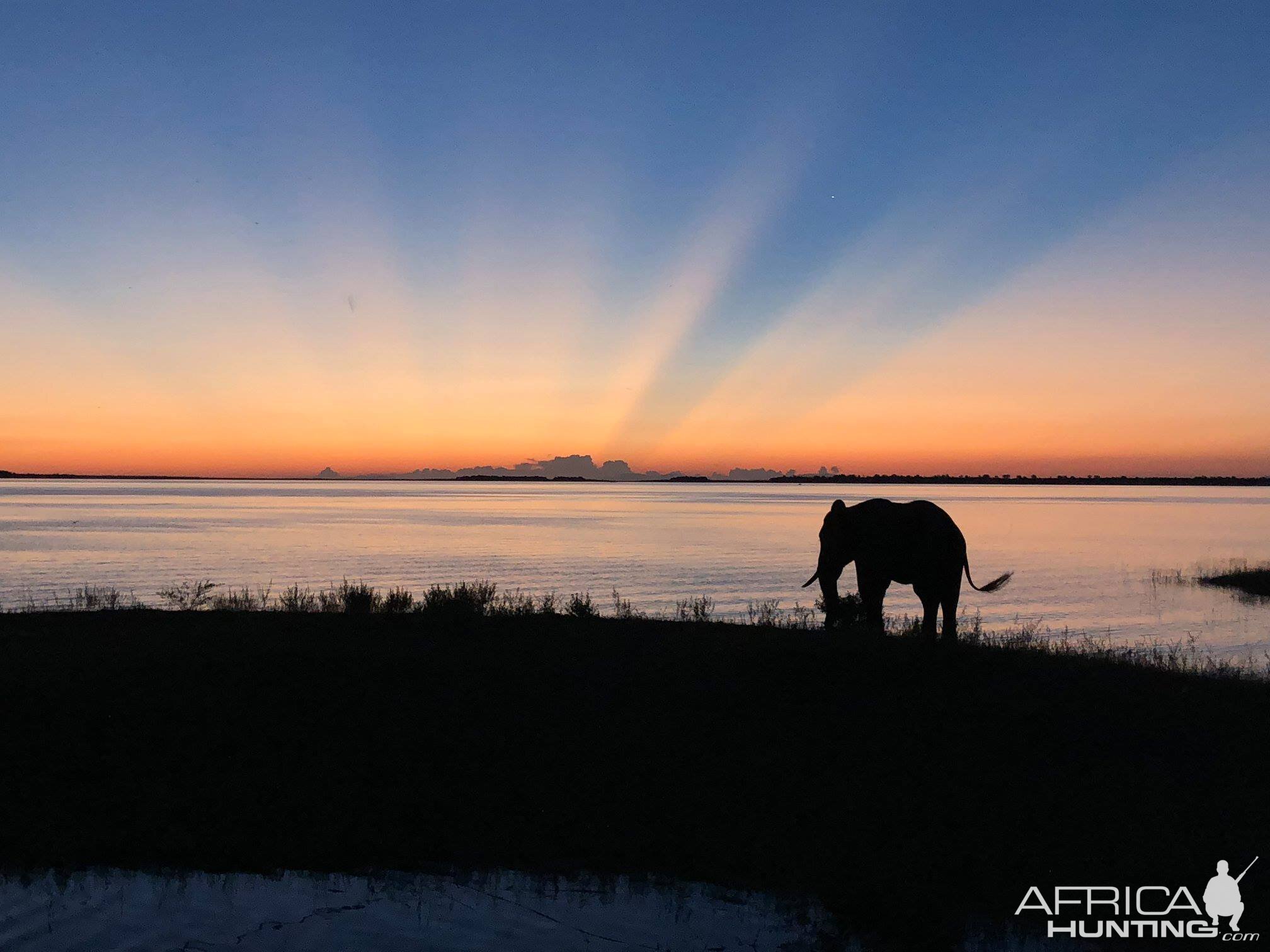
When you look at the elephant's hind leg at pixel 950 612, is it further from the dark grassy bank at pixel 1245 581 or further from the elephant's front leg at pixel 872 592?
the dark grassy bank at pixel 1245 581

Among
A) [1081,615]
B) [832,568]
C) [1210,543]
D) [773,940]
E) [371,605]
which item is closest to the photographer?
[773,940]

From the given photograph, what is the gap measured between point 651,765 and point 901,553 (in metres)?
6.68

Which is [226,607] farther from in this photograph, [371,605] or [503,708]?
[503,708]

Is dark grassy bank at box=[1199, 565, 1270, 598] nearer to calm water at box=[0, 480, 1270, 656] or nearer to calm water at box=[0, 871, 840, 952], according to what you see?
calm water at box=[0, 480, 1270, 656]

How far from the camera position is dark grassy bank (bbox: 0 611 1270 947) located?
770 cm

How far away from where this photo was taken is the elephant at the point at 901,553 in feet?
45.8

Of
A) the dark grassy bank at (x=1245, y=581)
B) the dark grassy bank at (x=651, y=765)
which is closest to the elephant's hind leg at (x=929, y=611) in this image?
the dark grassy bank at (x=651, y=765)

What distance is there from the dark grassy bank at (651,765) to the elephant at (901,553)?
153 cm

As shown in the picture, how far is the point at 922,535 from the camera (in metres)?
14.1

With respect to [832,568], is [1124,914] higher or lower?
lower

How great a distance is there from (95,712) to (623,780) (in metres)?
5.77

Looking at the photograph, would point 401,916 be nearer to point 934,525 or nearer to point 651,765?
point 651,765

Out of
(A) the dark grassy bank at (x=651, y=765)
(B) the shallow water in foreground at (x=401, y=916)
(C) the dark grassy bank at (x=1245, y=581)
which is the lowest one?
(C) the dark grassy bank at (x=1245, y=581)

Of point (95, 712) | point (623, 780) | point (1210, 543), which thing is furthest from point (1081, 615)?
point (1210, 543)
